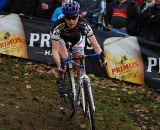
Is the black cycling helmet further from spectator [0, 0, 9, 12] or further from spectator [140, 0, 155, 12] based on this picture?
spectator [0, 0, 9, 12]

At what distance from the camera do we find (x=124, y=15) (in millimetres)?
11445

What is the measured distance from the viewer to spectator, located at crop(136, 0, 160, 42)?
10915 millimetres

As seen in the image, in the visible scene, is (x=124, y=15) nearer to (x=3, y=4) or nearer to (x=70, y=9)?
(x=3, y=4)

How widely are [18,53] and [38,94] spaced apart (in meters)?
2.77

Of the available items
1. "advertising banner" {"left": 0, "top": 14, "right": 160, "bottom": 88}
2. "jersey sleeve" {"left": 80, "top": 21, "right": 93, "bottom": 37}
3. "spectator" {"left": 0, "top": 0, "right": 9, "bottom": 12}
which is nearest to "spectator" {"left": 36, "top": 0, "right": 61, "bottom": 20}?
"advertising banner" {"left": 0, "top": 14, "right": 160, "bottom": 88}

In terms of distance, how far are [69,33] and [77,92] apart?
108 cm

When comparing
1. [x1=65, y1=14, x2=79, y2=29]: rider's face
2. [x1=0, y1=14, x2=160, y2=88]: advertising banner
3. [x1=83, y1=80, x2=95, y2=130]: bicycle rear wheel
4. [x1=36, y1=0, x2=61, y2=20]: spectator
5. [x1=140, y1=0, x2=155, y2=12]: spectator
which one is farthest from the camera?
[x1=36, y1=0, x2=61, y2=20]: spectator

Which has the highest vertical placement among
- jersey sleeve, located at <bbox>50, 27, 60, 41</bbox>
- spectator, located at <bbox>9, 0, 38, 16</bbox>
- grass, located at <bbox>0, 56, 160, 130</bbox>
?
spectator, located at <bbox>9, 0, 38, 16</bbox>

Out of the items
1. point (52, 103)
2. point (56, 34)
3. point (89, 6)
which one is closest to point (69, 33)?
point (56, 34)

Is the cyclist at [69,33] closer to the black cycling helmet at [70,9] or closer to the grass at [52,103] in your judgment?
the black cycling helmet at [70,9]

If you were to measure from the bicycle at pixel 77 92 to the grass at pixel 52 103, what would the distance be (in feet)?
1.16

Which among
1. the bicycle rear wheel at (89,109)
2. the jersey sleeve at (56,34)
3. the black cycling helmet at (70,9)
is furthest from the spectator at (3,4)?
the bicycle rear wheel at (89,109)

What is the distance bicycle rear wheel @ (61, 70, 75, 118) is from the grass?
0.18m

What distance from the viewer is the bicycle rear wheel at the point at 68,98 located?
786cm
